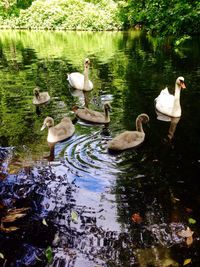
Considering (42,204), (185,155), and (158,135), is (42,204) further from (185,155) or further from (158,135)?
(158,135)

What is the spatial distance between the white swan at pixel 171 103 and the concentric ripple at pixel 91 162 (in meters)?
2.80

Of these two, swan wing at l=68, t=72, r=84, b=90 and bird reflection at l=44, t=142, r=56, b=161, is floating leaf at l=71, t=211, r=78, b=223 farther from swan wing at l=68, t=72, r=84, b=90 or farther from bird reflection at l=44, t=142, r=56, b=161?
swan wing at l=68, t=72, r=84, b=90

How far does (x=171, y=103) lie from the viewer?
1144cm

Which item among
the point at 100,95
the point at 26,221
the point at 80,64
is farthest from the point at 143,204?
the point at 80,64

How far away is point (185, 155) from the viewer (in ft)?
27.1

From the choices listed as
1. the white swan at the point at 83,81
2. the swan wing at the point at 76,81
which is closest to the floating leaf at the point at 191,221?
the white swan at the point at 83,81

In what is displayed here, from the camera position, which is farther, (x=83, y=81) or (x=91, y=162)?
(x=83, y=81)

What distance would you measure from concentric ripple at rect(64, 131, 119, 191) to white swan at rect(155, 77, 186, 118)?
2800 mm

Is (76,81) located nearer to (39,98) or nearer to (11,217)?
(39,98)

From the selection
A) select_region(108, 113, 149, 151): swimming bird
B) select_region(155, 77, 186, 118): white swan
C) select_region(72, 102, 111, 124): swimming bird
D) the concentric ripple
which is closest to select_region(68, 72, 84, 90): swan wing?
select_region(155, 77, 186, 118): white swan

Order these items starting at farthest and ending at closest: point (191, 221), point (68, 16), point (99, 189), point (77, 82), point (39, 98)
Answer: point (68, 16) → point (77, 82) → point (39, 98) → point (99, 189) → point (191, 221)

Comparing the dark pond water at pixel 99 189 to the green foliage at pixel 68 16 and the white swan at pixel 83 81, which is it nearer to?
the white swan at pixel 83 81

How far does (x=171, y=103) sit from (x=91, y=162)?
4602mm

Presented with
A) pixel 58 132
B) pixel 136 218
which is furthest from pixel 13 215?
pixel 58 132
